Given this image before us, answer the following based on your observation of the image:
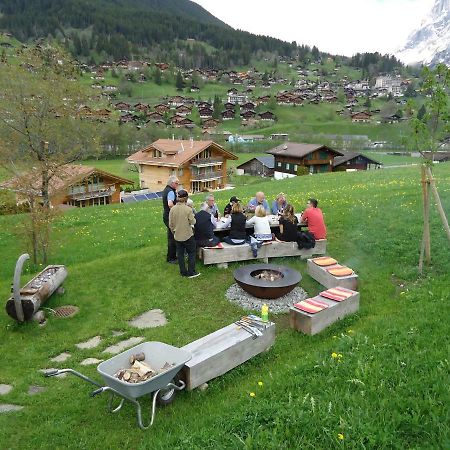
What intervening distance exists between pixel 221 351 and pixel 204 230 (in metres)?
5.68

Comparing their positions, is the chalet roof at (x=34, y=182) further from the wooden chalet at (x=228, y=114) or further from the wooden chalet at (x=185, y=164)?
the wooden chalet at (x=228, y=114)

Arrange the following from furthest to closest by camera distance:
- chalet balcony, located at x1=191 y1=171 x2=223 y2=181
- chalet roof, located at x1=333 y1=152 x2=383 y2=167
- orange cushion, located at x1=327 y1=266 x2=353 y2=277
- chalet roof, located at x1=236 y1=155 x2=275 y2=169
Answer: chalet roof, located at x1=236 y1=155 x2=275 y2=169 → chalet roof, located at x1=333 y1=152 x2=383 y2=167 → chalet balcony, located at x1=191 y1=171 x2=223 y2=181 → orange cushion, located at x1=327 y1=266 x2=353 y2=277

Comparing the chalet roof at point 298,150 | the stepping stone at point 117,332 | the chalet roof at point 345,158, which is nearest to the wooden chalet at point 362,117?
the chalet roof at point 345,158

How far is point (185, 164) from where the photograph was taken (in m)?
61.2

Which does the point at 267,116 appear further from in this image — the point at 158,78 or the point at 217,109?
the point at 158,78

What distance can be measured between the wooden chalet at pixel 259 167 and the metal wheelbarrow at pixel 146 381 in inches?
2945

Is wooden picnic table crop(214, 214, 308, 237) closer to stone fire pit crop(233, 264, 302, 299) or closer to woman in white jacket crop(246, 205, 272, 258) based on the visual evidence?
woman in white jacket crop(246, 205, 272, 258)

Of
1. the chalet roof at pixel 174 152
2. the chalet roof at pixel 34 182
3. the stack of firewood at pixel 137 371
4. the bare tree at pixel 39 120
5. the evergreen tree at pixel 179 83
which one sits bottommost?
the chalet roof at pixel 174 152

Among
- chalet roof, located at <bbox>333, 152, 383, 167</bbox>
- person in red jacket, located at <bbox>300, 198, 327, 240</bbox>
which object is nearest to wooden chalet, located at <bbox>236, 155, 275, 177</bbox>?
chalet roof, located at <bbox>333, 152, 383, 167</bbox>

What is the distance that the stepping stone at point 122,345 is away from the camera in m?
8.91

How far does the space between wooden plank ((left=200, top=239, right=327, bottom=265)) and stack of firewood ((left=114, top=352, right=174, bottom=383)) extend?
592 centimetres

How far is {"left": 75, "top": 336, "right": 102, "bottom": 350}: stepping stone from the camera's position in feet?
30.1

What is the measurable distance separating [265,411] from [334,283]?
5676mm

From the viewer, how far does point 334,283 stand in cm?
1091
